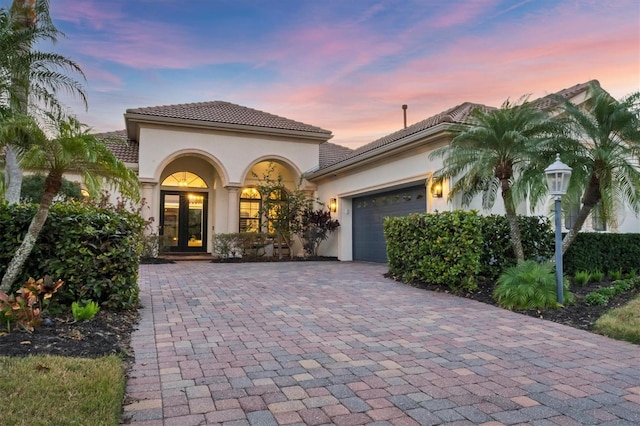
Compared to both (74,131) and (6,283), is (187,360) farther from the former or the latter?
(74,131)

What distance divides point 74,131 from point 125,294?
218cm

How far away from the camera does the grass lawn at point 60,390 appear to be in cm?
248

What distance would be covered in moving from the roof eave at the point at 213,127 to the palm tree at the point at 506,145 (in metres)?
9.06

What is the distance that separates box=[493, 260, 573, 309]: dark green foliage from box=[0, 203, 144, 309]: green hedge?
5637 mm

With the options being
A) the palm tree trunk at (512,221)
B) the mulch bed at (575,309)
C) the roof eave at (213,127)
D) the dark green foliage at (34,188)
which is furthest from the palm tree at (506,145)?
the dark green foliage at (34,188)

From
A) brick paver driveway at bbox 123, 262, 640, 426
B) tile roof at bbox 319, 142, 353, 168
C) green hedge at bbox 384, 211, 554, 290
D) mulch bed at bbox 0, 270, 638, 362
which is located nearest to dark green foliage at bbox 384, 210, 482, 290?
green hedge at bbox 384, 211, 554, 290

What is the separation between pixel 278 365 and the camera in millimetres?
3742

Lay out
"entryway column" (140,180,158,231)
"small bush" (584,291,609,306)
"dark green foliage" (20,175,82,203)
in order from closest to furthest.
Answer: "small bush" (584,291,609,306) → "dark green foliage" (20,175,82,203) → "entryway column" (140,180,158,231)

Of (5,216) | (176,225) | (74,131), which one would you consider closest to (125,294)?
(5,216)

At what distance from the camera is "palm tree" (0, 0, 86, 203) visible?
8.09 m

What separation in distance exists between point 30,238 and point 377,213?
10.3 metres

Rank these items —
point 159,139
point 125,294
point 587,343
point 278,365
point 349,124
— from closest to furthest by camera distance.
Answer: point 278,365 → point 587,343 → point 125,294 → point 159,139 → point 349,124

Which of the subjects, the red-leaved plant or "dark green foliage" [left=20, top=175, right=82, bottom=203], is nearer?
the red-leaved plant

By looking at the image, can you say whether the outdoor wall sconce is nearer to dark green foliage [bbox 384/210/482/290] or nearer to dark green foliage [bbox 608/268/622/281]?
dark green foliage [bbox 384/210/482/290]
